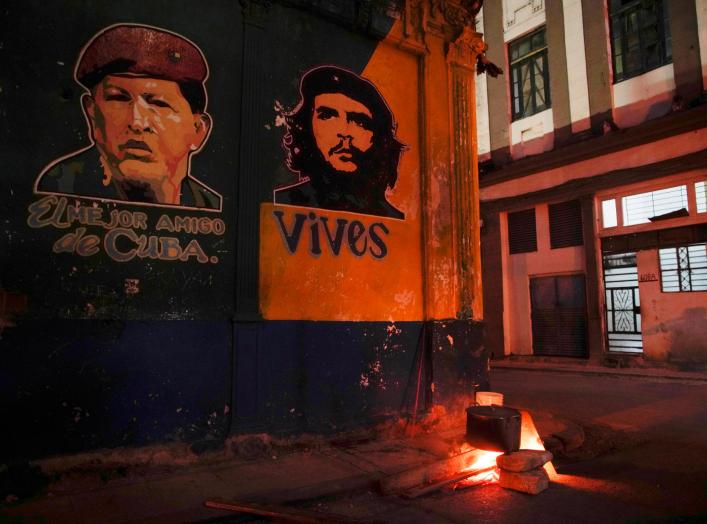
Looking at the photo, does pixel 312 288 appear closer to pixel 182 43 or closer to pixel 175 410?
pixel 175 410

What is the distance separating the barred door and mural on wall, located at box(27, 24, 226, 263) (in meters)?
13.3

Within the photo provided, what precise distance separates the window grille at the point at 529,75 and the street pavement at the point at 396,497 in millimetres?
13141

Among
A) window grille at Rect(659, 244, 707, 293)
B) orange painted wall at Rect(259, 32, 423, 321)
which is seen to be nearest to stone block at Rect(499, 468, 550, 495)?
orange painted wall at Rect(259, 32, 423, 321)

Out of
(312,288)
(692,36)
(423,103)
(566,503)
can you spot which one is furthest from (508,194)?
(566,503)

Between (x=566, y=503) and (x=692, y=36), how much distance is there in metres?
14.5

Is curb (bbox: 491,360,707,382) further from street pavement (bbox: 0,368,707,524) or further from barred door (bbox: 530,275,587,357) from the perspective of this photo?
street pavement (bbox: 0,368,707,524)

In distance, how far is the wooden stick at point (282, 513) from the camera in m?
3.47

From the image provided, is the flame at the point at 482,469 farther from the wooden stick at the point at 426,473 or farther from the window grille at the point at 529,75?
the window grille at the point at 529,75

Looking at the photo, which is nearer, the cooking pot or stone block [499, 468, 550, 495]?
stone block [499, 468, 550, 495]

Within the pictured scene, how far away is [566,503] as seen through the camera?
4035mm

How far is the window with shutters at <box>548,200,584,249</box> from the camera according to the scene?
15.5 meters

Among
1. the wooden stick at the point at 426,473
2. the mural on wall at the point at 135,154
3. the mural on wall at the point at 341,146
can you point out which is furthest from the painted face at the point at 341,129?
the wooden stick at the point at 426,473

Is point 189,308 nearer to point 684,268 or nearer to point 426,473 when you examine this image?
point 426,473

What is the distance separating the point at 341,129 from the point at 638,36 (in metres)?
13.1
